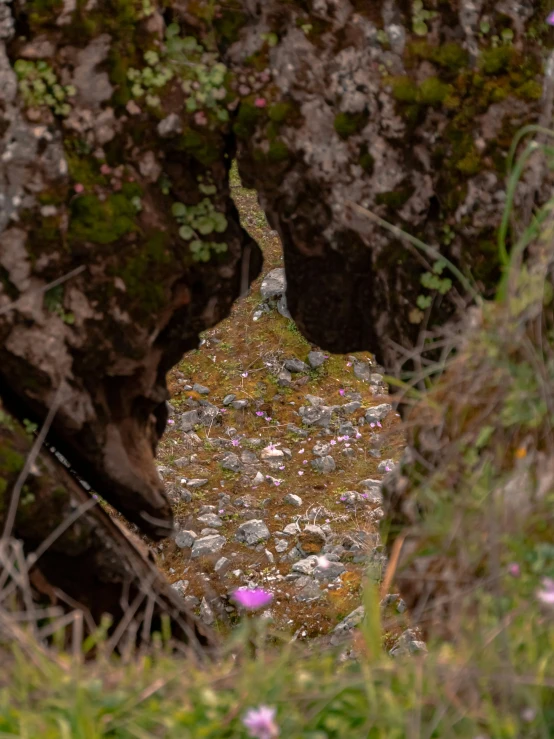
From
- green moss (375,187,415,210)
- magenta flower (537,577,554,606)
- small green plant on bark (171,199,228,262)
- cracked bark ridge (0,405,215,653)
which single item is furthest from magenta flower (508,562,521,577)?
small green plant on bark (171,199,228,262)

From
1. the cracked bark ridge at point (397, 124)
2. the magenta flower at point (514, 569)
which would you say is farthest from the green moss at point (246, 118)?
the magenta flower at point (514, 569)

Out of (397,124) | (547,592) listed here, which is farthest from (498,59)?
(547,592)

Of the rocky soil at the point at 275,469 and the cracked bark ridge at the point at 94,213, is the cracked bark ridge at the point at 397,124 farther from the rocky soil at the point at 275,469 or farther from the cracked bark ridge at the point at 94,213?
the rocky soil at the point at 275,469

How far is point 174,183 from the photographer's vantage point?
15.1 feet

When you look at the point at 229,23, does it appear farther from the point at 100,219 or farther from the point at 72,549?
the point at 72,549

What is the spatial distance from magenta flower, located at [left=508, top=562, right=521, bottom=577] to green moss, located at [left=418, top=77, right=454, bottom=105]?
110 inches

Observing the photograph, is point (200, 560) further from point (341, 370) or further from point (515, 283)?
point (515, 283)

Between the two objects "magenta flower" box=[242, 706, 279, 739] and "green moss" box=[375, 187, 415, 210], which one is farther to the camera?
"green moss" box=[375, 187, 415, 210]

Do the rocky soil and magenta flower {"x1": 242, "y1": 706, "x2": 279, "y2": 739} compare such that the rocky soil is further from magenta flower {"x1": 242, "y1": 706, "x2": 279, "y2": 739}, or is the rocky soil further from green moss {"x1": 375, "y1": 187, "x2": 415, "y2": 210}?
magenta flower {"x1": 242, "y1": 706, "x2": 279, "y2": 739}

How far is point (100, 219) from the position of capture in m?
4.36

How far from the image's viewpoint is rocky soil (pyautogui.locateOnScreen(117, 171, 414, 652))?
744cm

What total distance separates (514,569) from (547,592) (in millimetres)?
155

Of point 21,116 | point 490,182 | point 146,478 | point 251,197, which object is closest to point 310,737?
point 146,478

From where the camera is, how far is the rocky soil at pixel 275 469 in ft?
24.4
